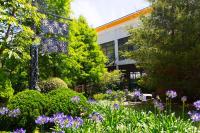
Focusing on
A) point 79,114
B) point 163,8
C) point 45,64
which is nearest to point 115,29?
point 45,64

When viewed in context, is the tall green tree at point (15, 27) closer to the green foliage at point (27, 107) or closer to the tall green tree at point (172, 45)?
the green foliage at point (27, 107)

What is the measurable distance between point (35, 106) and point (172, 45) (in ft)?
32.5

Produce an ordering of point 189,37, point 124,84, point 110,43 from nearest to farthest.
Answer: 1. point 189,37
2. point 124,84
3. point 110,43

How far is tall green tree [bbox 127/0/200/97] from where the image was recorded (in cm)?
2027

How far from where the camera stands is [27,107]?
487 inches

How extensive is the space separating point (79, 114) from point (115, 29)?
3276 centimetres

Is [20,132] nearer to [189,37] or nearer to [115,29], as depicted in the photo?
[189,37]

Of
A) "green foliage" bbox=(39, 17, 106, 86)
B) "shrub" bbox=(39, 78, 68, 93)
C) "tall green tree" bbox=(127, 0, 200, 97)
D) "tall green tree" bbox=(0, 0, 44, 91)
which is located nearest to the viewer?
"tall green tree" bbox=(0, 0, 44, 91)

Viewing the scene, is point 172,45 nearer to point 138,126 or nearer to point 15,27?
point 15,27

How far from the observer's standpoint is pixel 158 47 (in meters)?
21.2

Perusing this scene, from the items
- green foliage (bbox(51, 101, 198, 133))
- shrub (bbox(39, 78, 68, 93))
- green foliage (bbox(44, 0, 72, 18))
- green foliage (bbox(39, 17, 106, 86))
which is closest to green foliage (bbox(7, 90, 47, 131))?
green foliage (bbox(51, 101, 198, 133))

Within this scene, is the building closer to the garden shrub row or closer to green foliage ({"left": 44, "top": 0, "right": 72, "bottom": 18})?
green foliage ({"left": 44, "top": 0, "right": 72, "bottom": 18})

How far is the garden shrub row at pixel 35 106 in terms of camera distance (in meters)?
12.3

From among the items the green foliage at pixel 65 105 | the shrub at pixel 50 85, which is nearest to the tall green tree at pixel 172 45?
the shrub at pixel 50 85
